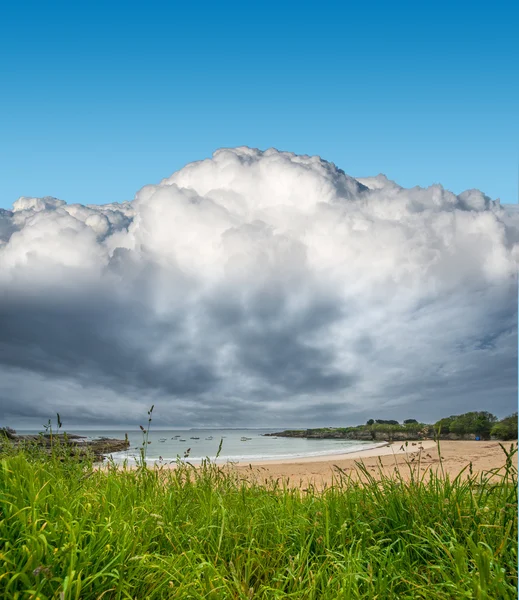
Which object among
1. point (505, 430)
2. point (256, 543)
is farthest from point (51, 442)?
point (505, 430)

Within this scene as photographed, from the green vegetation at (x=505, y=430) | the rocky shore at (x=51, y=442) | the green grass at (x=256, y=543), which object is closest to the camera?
the green grass at (x=256, y=543)

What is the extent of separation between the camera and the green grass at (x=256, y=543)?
11.3 feet

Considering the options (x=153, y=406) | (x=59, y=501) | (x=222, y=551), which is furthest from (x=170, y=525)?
(x=153, y=406)

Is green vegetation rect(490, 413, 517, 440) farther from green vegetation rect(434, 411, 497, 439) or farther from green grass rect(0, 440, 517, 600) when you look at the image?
green grass rect(0, 440, 517, 600)

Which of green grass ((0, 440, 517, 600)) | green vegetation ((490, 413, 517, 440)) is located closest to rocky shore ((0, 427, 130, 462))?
green grass ((0, 440, 517, 600))

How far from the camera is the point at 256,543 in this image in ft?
14.8

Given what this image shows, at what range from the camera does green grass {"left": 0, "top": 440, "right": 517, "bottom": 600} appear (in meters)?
3.43

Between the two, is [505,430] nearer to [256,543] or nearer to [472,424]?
[472,424]

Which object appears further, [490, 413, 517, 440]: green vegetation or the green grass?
[490, 413, 517, 440]: green vegetation

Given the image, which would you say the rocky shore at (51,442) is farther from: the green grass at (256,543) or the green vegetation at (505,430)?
the green vegetation at (505,430)

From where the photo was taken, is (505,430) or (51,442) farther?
(505,430)

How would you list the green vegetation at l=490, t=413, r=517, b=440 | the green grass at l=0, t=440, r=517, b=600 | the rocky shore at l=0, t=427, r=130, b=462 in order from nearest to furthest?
the green grass at l=0, t=440, r=517, b=600 < the rocky shore at l=0, t=427, r=130, b=462 < the green vegetation at l=490, t=413, r=517, b=440

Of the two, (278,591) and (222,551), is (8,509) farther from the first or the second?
(278,591)

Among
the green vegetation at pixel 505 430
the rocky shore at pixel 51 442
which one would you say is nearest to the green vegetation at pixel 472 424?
the green vegetation at pixel 505 430
